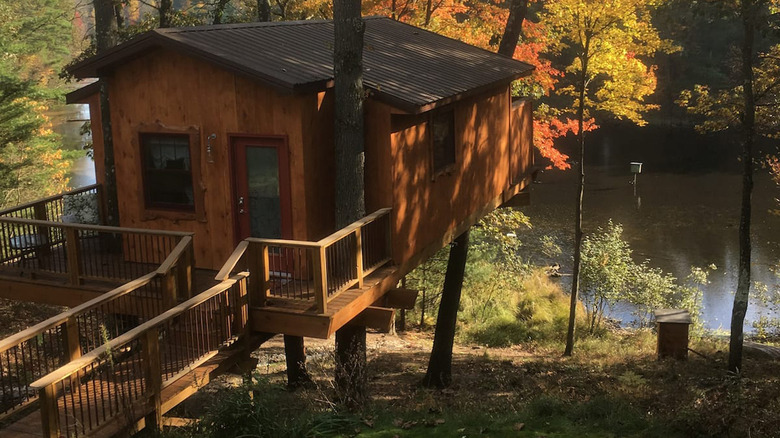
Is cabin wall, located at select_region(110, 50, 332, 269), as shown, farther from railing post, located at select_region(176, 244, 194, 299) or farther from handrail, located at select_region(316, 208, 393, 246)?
railing post, located at select_region(176, 244, 194, 299)

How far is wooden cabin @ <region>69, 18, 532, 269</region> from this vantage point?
9.70m

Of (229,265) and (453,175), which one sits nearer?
(229,265)

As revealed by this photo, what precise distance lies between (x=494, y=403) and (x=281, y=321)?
4674 millimetres

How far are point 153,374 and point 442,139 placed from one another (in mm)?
6153

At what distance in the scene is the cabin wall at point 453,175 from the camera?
10406 mm

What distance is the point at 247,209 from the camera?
10180mm

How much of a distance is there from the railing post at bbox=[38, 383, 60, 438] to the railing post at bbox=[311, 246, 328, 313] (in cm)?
296

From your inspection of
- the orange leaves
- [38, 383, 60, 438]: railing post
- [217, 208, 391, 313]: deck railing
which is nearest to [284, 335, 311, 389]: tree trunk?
[217, 208, 391, 313]: deck railing

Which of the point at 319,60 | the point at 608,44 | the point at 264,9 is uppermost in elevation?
the point at 264,9

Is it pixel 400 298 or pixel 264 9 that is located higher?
pixel 264 9

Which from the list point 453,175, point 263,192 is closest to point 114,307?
point 263,192

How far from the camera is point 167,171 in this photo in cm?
1070

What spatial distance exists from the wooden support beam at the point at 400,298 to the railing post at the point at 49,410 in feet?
16.5

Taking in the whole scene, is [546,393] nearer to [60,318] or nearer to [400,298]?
[400,298]
